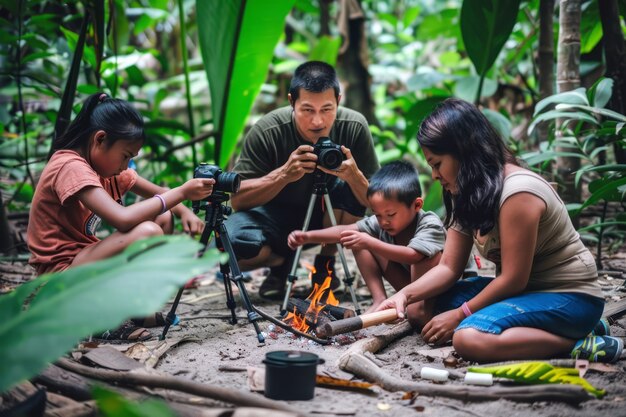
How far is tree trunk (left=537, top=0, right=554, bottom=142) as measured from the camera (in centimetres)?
423

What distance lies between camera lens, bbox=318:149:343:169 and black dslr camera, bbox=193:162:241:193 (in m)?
0.59

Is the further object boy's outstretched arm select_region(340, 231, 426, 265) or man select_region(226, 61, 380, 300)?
man select_region(226, 61, 380, 300)

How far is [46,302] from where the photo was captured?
1.48 m

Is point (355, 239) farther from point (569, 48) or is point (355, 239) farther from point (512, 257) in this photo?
point (569, 48)

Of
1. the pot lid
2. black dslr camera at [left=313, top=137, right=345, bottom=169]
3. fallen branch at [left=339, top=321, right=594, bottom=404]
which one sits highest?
black dslr camera at [left=313, top=137, right=345, bottom=169]

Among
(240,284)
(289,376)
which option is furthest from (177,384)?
(240,284)

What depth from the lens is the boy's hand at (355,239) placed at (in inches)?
115

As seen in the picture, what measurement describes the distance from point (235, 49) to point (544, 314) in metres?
2.72

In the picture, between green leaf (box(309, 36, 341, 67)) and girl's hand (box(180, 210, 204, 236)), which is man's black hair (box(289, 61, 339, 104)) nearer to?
girl's hand (box(180, 210, 204, 236))

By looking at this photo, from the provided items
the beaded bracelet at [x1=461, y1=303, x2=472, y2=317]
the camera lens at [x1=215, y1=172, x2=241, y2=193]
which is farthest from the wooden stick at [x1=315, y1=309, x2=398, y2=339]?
the camera lens at [x1=215, y1=172, x2=241, y2=193]

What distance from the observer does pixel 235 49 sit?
13.3 feet

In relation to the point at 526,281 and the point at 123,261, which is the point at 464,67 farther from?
the point at 123,261

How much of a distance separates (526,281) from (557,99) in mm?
1506

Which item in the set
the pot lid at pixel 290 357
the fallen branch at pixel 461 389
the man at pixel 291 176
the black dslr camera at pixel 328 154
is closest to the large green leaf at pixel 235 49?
the man at pixel 291 176
